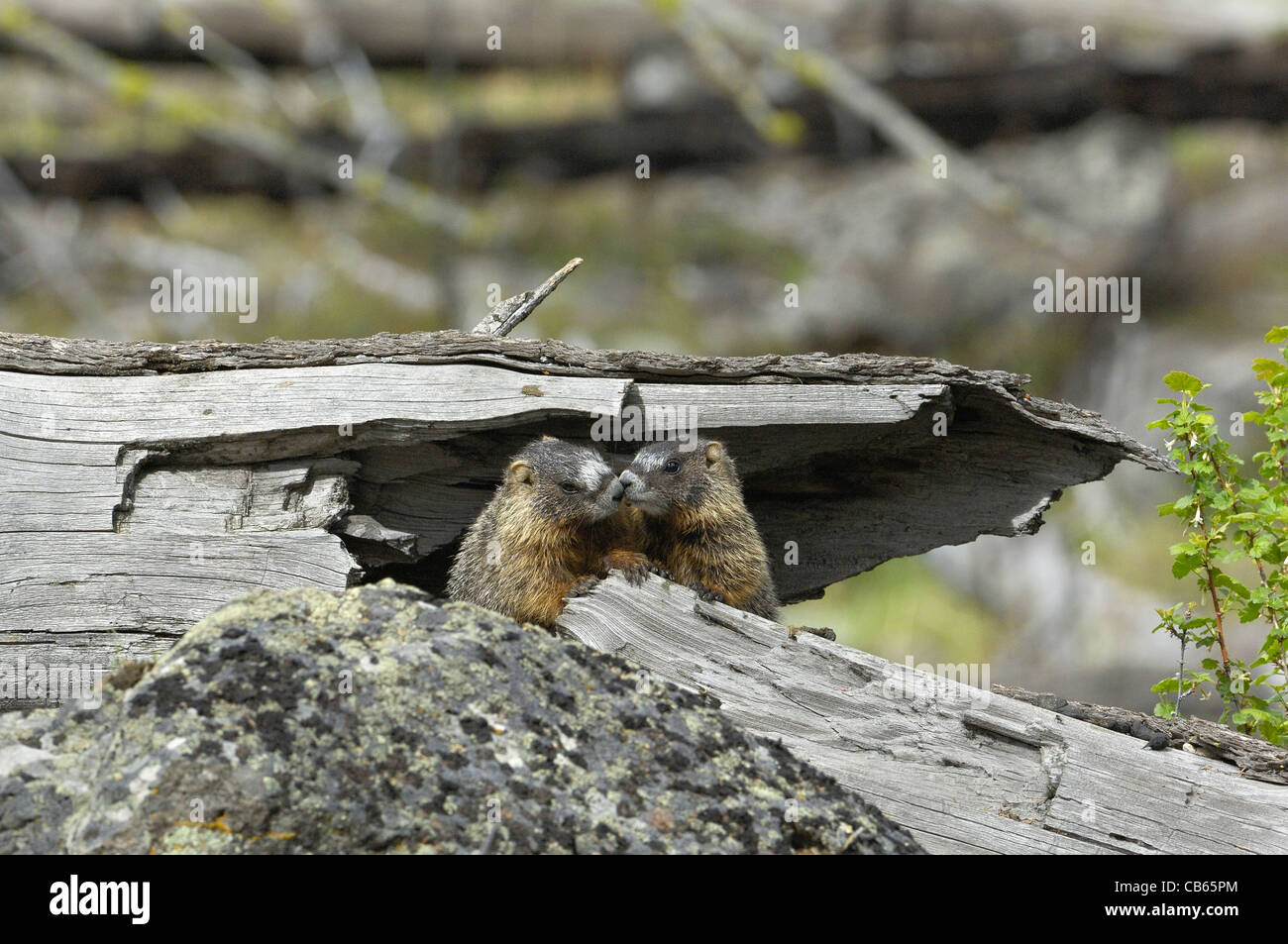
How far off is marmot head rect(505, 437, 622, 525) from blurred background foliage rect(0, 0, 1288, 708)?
10.6m

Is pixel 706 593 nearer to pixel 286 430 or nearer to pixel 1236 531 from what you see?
pixel 286 430

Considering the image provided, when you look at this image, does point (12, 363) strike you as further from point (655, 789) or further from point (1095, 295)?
point (1095, 295)

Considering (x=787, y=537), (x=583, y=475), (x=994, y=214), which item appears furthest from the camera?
(x=994, y=214)

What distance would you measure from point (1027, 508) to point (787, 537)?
1894mm

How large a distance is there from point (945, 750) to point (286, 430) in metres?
4.48

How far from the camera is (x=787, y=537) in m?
9.15

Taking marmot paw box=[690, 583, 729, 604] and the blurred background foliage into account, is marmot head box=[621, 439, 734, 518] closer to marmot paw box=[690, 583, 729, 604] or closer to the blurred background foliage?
marmot paw box=[690, 583, 729, 604]

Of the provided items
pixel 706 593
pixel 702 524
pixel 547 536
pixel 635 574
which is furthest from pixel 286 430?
pixel 706 593

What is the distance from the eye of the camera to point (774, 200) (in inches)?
881

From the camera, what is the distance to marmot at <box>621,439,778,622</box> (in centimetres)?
758

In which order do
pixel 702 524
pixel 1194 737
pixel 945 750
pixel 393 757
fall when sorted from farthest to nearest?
pixel 702 524
pixel 1194 737
pixel 945 750
pixel 393 757

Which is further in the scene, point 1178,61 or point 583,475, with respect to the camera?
point 1178,61

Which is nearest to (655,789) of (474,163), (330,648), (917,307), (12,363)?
(330,648)

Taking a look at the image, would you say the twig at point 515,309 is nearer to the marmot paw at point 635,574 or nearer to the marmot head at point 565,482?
the marmot head at point 565,482
